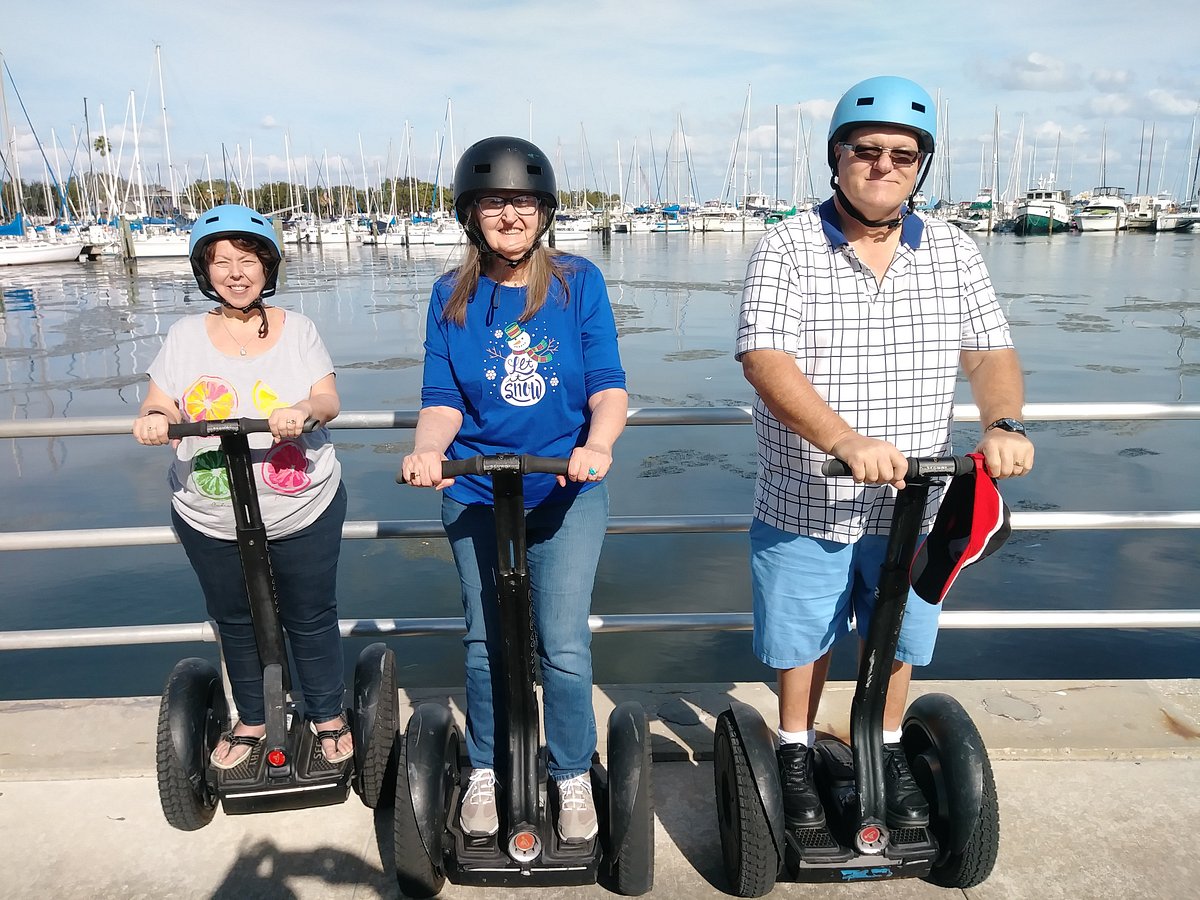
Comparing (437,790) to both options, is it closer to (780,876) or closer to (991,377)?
(780,876)

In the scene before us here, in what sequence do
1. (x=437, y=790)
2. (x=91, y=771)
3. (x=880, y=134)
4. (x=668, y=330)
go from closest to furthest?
(x=880, y=134) → (x=437, y=790) → (x=91, y=771) → (x=668, y=330)

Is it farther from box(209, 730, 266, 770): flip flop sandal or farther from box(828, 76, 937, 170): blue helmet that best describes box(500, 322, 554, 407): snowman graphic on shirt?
box(209, 730, 266, 770): flip flop sandal

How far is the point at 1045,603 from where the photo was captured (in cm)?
649

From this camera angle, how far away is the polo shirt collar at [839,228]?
2238 mm

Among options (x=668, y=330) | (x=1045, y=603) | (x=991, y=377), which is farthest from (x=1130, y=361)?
(x=991, y=377)

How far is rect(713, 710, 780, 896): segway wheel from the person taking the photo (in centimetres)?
224

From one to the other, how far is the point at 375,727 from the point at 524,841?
0.66m

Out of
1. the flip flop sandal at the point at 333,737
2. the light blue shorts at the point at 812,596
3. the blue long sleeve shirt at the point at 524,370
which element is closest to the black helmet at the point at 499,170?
the blue long sleeve shirt at the point at 524,370

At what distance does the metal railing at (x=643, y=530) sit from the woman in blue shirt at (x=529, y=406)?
548 mm

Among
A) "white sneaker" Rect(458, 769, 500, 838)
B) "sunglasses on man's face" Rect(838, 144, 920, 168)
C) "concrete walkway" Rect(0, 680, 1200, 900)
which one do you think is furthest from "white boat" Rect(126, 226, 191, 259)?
"sunglasses on man's face" Rect(838, 144, 920, 168)

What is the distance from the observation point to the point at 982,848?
227 centimetres

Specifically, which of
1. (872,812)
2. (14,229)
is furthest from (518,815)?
(14,229)

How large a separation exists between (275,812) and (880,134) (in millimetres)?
2545

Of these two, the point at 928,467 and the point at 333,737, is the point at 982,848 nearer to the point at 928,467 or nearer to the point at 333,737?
the point at 928,467
